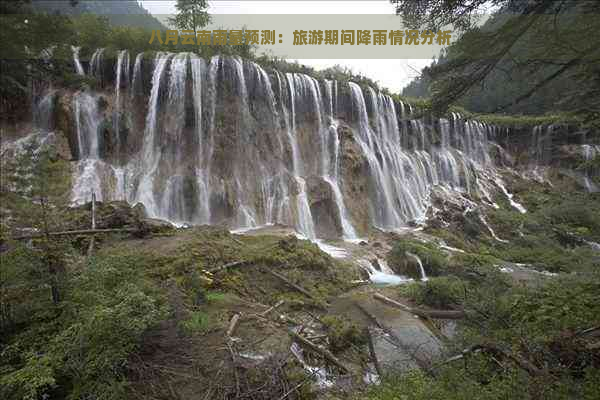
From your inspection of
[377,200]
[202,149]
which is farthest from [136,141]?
[377,200]

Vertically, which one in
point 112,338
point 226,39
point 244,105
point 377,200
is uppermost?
point 226,39

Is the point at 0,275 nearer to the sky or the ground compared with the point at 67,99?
nearer to the ground

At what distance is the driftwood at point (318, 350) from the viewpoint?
4.52 metres

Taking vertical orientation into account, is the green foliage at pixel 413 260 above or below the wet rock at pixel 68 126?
below

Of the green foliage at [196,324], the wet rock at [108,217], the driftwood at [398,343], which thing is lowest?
the driftwood at [398,343]

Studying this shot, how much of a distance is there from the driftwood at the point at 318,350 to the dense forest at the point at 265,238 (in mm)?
29

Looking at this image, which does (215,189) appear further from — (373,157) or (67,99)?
(373,157)

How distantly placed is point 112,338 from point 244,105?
16.4 m

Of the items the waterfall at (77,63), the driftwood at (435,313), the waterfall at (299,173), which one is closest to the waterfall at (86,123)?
the waterfall at (77,63)

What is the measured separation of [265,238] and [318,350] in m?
6.08

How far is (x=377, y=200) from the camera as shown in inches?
792

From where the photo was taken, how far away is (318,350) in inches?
186

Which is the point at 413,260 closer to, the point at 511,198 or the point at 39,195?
the point at 39,195

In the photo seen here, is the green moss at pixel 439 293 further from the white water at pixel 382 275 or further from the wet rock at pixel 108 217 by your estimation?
the wet rock at pixel 108 217
